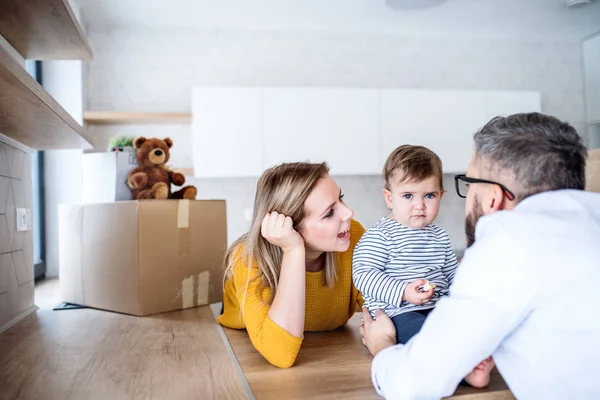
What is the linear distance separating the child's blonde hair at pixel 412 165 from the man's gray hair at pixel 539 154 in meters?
0.52

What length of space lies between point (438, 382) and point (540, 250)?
0.26 m

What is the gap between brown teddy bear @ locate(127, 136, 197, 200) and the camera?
6.93 ft

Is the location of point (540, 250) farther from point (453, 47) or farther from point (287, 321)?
point (453, 47)

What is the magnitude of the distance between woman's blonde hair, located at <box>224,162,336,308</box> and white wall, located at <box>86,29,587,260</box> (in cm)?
243

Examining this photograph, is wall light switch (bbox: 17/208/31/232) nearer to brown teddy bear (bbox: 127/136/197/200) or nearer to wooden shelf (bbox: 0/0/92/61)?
brown teddy bear (bbox: 127/136/197/200)

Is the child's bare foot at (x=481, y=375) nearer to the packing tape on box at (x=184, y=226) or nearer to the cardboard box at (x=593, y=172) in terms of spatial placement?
the cardboard box at (x=593, y=172)

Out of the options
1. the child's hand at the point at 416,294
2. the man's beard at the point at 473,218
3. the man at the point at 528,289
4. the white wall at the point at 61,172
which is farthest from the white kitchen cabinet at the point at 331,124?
the man at the point at 528,289

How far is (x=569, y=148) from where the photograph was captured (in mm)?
871

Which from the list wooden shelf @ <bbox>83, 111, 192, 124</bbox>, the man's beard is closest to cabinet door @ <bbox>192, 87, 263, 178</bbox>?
wooden shelf @ <bbox>83, 111, 192, 124</bbox>

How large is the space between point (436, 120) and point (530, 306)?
3177mm

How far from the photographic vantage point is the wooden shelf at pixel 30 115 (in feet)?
3.46

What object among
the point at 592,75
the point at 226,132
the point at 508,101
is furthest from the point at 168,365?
the point at 592,75

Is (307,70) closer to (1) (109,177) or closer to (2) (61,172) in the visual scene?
(2) (61,172)

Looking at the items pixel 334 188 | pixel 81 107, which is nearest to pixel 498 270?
pixel 334 188
